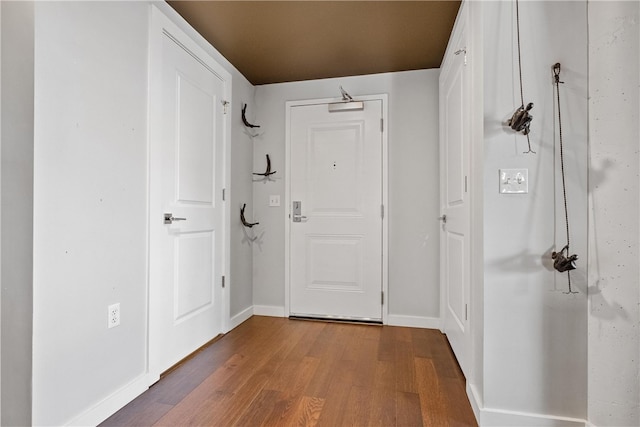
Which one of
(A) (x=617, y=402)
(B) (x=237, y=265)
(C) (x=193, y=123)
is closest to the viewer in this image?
(A) (x=617, y=402)

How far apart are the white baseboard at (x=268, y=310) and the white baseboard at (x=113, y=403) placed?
1.37 m

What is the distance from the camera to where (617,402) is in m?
1.39

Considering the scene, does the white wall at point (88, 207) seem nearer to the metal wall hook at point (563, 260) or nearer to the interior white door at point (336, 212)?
the interior white door at point (336, 212)

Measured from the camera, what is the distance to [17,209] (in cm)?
126

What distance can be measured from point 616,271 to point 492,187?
579 millimetres

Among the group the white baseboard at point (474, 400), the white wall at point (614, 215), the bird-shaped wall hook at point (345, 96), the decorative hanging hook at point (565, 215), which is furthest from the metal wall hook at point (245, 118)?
the white baseboard at point (474, 400)

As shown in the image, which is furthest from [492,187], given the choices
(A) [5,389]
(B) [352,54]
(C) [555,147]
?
(A) [5,389]

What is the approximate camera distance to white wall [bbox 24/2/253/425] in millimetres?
1311

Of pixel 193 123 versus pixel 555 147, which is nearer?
pixel 555 147

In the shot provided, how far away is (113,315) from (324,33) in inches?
84.8

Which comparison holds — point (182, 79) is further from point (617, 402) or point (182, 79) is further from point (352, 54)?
point (617, 402)

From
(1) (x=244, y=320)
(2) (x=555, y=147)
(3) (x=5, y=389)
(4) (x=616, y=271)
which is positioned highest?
(2) (x=555, y=147)

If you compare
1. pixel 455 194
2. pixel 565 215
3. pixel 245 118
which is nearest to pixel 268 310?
pixel 245 118

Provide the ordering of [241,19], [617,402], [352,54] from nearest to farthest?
[617,402], [241,19], [352,54]
